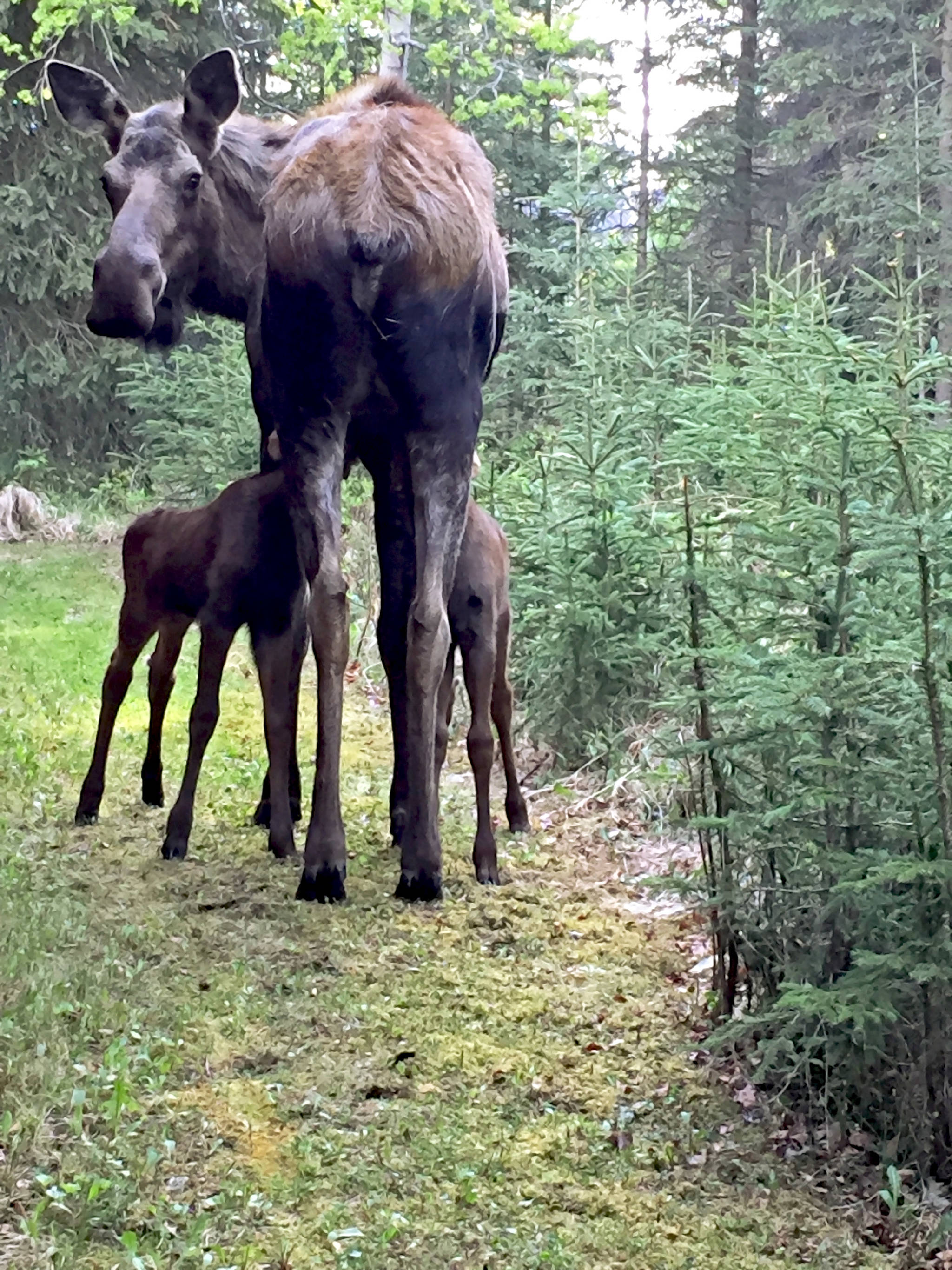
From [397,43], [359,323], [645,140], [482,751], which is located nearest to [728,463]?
[359,323]

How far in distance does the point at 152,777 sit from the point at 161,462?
296 inches

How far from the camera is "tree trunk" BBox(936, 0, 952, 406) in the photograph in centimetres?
1347

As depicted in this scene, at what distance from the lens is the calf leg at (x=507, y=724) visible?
19.2 feet

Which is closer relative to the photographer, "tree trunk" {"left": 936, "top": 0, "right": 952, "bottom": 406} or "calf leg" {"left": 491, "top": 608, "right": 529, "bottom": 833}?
"calf leg" {"left": 491, "top": 608, "right": 529, "bottom": 833}

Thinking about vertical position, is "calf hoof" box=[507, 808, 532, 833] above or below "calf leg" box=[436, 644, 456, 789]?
below

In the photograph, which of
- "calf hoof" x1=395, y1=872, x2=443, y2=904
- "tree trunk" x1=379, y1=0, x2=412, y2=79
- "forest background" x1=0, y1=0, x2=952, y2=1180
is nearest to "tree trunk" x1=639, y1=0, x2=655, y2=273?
"forest background" x1=0, y1=0, x2=952, y2=1180

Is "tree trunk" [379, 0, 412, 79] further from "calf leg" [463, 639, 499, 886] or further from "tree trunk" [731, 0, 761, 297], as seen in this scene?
"tree trunk" [731, 0, 761, 297]

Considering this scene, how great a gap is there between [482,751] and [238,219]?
8.51ft

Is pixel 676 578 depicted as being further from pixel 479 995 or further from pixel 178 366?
pixel 178 366

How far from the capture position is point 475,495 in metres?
8.34

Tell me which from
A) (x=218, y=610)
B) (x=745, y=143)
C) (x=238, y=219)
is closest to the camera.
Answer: (x=218, y=610)

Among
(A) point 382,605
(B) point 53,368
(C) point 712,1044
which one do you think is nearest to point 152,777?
(A) point 382,605

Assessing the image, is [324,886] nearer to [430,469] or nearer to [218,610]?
[218,610]

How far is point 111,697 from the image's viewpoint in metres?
5.69
